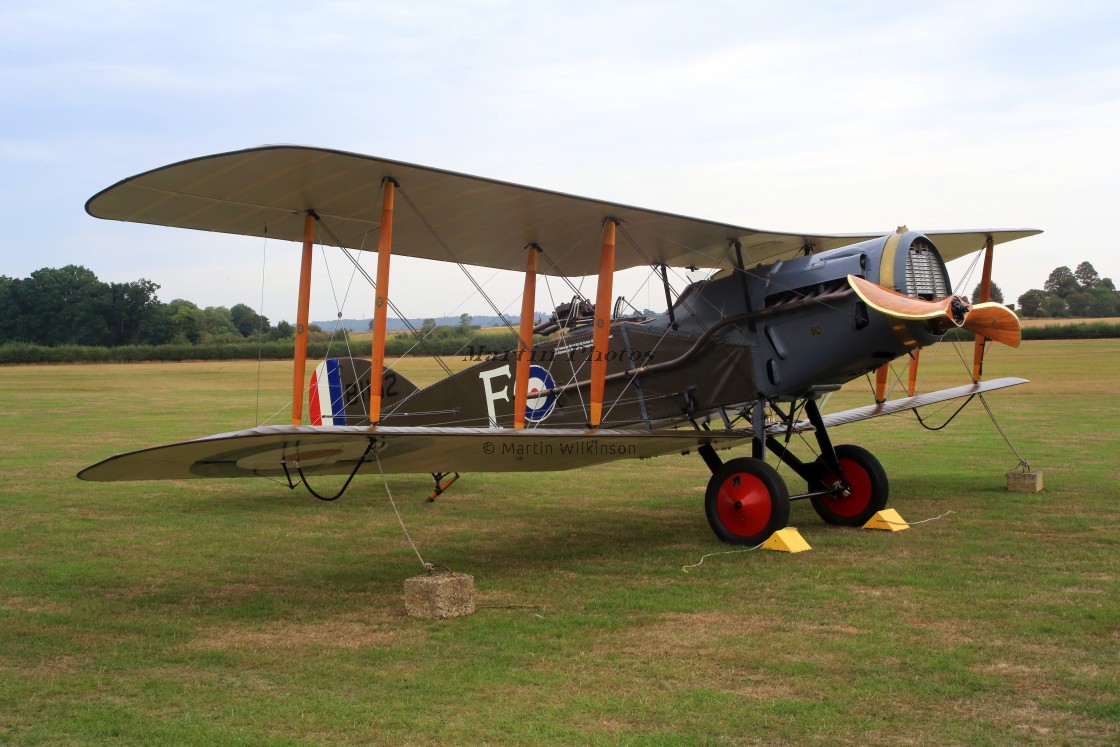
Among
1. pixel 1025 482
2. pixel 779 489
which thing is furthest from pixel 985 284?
pixel 779 489

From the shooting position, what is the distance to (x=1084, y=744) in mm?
3840

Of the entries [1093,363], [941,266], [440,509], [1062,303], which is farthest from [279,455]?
[1062,303]

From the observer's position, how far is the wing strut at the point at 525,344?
774 cm

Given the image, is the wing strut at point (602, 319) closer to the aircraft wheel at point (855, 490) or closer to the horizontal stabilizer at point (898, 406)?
the aircraft wheel at point (855, 490)

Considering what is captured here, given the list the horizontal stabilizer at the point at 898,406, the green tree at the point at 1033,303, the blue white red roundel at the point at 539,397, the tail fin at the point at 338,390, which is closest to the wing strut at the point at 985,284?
the horizontal stabilizer at the point at 898,406

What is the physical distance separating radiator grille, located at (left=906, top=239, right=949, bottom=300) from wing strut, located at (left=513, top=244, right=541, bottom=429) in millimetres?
3057

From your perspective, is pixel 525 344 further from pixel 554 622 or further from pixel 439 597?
pixel 554 622

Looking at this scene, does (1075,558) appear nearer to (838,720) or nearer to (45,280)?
(838,720)

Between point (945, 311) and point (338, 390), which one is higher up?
point (945, 311)

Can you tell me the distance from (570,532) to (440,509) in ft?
6.98

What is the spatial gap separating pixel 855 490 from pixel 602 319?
10.7 feet

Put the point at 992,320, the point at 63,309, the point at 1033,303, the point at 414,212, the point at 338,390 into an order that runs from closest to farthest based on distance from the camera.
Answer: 1. the point at 414,212
2. the point at 992,320
3. the point at 338,390
4. the point at 1033,303
5. the point at 63,309

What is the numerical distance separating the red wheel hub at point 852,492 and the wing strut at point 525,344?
10.8ft

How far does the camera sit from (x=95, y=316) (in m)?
65.9
